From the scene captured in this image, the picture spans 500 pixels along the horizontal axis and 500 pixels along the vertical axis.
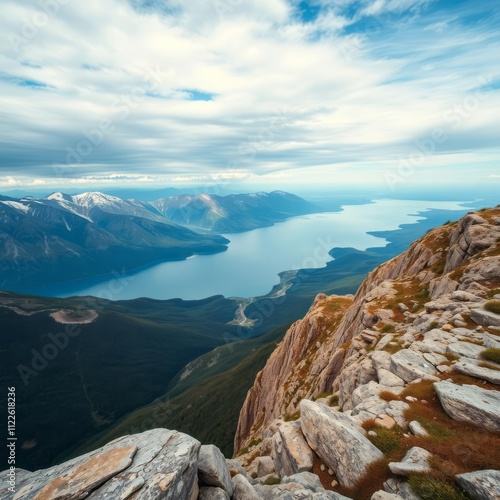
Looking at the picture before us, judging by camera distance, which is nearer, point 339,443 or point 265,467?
point 339,443

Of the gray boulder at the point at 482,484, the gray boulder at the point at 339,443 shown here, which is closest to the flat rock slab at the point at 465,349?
the gray boulder at the point at 339,443

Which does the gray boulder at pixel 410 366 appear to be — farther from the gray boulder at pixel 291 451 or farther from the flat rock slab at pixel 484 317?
the gray boulder at pixel 291 451

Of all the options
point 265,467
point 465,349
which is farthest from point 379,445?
point 465,349

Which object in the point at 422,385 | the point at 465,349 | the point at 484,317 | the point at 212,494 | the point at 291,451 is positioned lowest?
the point at 291,451

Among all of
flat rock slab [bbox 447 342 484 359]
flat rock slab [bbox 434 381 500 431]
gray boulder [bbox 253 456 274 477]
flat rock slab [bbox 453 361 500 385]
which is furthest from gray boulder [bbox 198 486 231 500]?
flat rock slab [bbox 447 342 484 359]

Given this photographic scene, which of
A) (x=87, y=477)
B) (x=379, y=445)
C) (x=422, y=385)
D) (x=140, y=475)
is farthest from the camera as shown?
(x=422, y=385)

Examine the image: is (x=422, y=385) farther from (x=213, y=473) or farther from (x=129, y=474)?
(x=129, y=474)

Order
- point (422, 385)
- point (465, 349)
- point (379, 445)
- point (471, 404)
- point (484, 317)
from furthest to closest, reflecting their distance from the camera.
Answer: point (484, 317)
point (465, 349)
point (422, 385)
point (471, 404)
point (379, 445)
